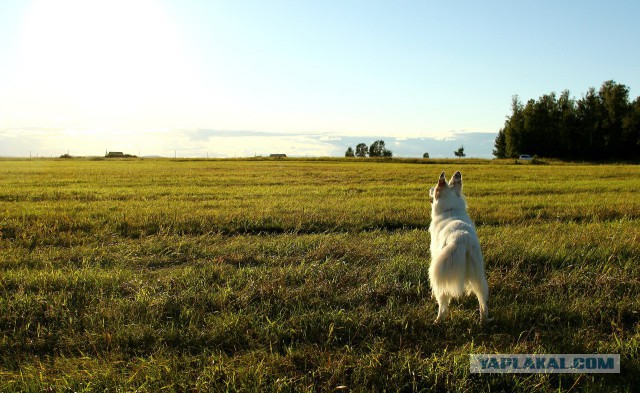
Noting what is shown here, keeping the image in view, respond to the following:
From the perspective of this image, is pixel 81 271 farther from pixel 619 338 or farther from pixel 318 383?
pixel 619 338

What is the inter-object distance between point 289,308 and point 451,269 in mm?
2034

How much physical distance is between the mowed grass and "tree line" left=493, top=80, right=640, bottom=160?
8163cm

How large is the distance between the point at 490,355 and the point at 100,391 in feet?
11.8

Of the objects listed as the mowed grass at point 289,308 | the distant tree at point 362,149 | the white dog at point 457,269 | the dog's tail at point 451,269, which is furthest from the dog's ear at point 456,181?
the distant tree at point 362,149

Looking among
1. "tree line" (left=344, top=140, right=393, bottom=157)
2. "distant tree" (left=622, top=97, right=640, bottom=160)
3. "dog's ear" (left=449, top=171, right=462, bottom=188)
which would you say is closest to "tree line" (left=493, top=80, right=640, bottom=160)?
"distant tree" (left=622, top=97, right=640, bottom=160)

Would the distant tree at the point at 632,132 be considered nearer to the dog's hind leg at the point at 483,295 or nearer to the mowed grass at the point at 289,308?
the mowed grass at the point at 289,308

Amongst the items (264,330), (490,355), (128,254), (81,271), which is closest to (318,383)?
(264,330)

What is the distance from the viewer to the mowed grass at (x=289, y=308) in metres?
3.68

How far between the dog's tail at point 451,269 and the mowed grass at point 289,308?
51 centimetres

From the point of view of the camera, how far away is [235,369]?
366cm

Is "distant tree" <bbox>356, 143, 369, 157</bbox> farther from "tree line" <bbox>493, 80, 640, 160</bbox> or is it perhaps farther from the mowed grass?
the mowed grass

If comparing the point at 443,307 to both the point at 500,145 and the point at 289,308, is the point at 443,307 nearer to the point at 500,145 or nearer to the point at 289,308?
the point at 289,308

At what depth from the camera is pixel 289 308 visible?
5086 mm

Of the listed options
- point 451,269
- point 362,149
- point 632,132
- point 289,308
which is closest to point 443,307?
point 451,269
